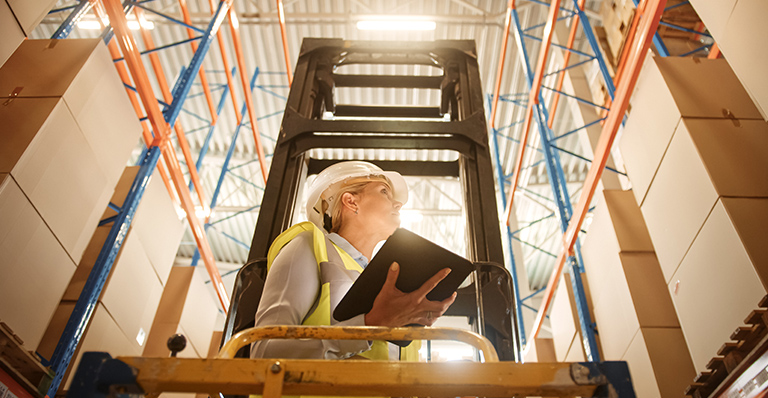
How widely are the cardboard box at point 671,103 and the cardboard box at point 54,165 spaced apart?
4693mm

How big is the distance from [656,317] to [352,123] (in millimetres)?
3382

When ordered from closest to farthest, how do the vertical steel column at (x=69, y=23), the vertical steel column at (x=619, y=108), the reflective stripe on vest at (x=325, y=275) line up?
the reflective stripe on vest at (x=325, y=275) → the vertical steel column at (x=619, y=108) → the vertical steel column at (x=69, y=23)

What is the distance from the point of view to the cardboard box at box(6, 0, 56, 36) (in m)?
3.55

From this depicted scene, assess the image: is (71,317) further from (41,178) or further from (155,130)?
(155,130)

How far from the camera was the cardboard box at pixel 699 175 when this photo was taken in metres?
3.52

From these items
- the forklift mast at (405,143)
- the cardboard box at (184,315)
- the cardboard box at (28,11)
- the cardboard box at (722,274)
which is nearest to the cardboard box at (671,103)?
the cardboard box at (722,274)

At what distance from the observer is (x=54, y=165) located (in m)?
3.96

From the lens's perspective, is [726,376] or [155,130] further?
[155,130]

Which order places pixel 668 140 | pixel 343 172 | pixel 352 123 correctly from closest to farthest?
pixel 343 172
pixel 352 123
pixel 668 140

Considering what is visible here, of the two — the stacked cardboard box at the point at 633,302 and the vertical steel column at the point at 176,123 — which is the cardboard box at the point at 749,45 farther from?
the vertical steel column at the point at 176,123

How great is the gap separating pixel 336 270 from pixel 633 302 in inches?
146

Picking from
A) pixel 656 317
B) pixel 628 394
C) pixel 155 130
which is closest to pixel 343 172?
pixel 628 394

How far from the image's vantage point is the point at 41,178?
3812mm

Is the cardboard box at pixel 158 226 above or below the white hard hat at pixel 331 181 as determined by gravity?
above
